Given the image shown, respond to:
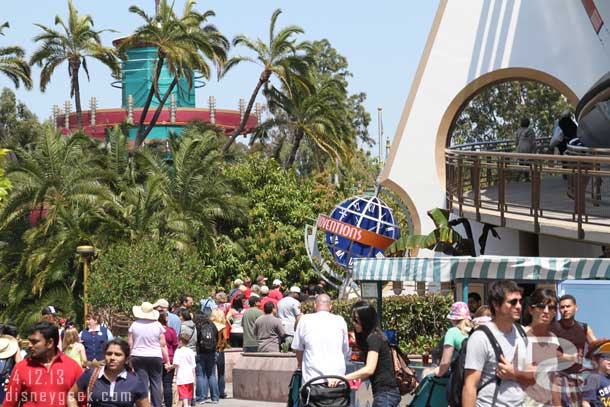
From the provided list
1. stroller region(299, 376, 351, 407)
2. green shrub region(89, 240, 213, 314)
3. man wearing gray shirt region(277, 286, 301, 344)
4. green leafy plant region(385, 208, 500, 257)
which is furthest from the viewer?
green shrub region(89, 240, 213, 314)

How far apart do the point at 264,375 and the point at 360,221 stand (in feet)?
45.8

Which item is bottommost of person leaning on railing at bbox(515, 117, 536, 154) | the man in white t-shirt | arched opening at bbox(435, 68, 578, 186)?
the man in white t-shirt

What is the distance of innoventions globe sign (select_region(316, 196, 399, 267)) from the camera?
3275 centimetres

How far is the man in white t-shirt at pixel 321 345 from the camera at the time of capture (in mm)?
10945

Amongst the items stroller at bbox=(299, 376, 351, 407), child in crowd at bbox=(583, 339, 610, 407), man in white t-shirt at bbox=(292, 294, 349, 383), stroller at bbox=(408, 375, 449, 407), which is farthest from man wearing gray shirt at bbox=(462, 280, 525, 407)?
man in white t-shirt at bbox=(292, 294, 349, 383)

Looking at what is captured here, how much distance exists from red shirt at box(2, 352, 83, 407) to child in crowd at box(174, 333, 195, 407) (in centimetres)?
869

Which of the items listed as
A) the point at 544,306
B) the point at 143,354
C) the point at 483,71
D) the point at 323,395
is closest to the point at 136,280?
the point at 483,71

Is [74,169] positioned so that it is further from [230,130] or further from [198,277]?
[230,130]

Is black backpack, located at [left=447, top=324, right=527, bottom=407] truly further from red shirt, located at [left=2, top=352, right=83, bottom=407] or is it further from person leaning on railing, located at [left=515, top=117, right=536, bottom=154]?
person leaning on railing, located at [left=515, top=117, right=536, bottom=154]

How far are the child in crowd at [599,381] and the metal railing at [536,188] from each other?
38.8ft

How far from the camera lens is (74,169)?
40.2 metres

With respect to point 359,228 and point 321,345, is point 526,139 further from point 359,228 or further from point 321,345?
point 321,345

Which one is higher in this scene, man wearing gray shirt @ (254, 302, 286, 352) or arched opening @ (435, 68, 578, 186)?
arched opening @ (435, 68, 578, 186)

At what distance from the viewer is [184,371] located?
1797cm
